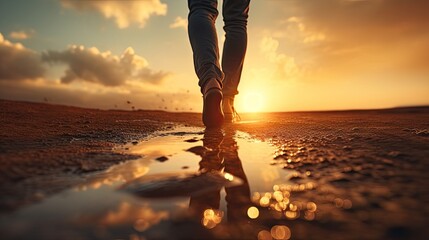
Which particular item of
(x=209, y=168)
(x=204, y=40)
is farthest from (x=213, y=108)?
(x=209, y=168)

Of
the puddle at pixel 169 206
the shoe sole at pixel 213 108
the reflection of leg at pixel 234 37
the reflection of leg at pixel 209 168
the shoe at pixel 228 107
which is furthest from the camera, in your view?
the shoe at pixel 228 107

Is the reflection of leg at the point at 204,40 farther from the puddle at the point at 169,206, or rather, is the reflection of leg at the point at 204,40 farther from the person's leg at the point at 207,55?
the puddle at the point at 169,206

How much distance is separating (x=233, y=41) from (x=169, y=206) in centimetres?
217

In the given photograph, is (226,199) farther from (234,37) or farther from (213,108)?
(234,37)

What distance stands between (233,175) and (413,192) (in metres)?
0.41

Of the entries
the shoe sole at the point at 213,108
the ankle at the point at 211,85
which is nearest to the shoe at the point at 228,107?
the shoe sole at the point at 213,108

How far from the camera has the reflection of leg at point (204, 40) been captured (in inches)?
76.2

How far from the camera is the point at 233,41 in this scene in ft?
8.36

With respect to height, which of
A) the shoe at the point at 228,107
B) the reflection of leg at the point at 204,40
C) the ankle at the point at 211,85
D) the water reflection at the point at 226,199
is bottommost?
the water reflection at the point at 226,199

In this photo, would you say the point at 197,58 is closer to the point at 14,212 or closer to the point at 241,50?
the point at 241,50

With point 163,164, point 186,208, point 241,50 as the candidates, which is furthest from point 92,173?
point 241,50

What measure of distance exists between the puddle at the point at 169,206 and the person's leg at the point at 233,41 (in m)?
1.75

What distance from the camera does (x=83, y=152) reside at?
1083 millimetres

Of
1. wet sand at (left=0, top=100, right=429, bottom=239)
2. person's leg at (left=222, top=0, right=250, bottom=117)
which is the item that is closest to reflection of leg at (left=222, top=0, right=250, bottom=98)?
person's leg at (left=222, top=0, right=250, bottom=117)
